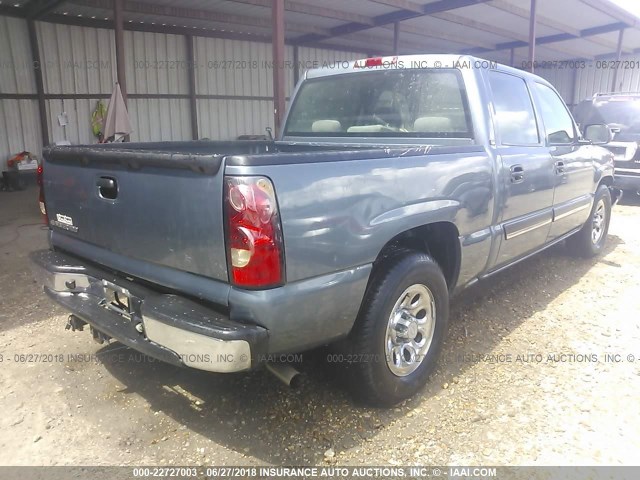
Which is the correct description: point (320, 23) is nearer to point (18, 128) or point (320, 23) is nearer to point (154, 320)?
point (18, 128)

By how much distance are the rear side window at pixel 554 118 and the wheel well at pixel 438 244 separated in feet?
6.00

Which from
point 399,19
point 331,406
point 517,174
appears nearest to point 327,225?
point 331,406

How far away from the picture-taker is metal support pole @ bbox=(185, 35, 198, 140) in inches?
541

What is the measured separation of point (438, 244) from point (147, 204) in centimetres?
178

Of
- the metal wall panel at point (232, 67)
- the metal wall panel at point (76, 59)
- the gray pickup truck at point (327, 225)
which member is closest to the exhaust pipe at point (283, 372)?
the gray pickup truck at point (327, 225)

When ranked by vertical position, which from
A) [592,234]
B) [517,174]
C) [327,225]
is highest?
[517,174]

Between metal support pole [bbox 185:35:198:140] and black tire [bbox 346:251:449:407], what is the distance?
12663mm

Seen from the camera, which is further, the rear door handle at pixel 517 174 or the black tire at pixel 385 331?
the rear door handle at pixel 517 174

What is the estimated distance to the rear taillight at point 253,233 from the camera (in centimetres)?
196

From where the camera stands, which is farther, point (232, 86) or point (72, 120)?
point (232, 86)

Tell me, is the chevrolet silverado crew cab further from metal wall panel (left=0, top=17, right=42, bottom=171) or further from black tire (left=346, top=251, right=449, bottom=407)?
metal wall panel (left=0, top=17, right=42, bottom=171)

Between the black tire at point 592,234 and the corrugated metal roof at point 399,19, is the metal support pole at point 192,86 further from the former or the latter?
the black tire at point 592,234

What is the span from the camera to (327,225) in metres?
2.17

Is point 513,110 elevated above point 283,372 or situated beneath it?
elevated above
